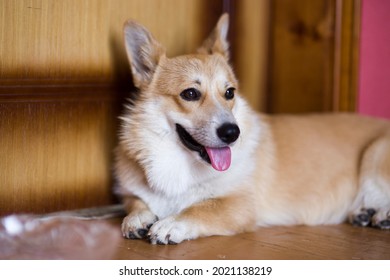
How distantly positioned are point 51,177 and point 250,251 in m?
1.10

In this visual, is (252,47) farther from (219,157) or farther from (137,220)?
(137,220)

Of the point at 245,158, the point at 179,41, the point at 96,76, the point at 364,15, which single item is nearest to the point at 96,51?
the point at 96,76

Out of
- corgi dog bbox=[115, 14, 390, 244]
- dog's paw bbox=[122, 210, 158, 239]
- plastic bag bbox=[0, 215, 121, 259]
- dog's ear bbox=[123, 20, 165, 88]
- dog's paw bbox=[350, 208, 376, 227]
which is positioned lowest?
dog's paw bbox=[350, 208, 376, 227]

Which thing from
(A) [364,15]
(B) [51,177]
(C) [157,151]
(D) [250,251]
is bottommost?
(D) [250,251]

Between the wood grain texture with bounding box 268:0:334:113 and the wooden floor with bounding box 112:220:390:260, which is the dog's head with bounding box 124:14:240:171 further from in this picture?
the wood grain texture with bounding box 268:0:334:113

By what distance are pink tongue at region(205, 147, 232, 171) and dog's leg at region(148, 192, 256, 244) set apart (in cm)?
21

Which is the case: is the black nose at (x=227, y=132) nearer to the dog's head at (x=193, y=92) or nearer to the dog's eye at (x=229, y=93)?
the dog's head at (x=193, y=92)

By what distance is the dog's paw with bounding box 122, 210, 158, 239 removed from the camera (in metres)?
2.19

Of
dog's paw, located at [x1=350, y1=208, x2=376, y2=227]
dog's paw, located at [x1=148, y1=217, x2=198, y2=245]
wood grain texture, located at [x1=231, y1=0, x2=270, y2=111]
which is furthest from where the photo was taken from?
wood grain texture, located at [x1=231, y1=0, x2=270, y2=111]

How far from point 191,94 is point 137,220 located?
64 cm

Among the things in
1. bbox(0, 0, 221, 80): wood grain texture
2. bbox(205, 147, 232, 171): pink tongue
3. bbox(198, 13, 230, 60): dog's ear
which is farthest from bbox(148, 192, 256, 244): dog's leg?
bbox(0, 0, 221, 80): wood grain texture

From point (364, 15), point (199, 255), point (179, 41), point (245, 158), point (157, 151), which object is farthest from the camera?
point (364, 15)
